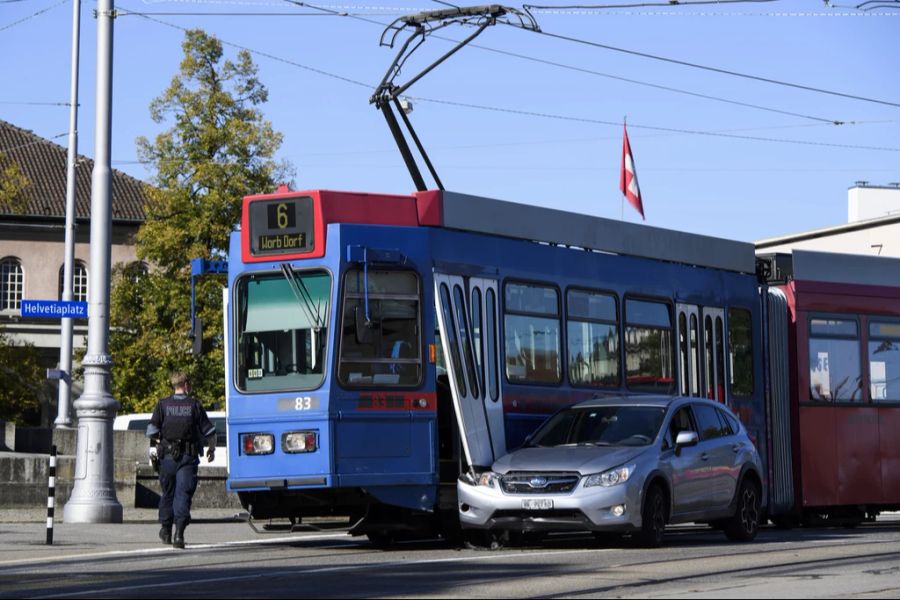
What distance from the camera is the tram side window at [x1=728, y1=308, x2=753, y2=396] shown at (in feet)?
73.7

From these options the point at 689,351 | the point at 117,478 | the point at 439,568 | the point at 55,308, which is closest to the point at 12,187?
the point at 117,478

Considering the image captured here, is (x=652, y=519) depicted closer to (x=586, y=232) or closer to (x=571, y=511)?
(x=571, y=511)

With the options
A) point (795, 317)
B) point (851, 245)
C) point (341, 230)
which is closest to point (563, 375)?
point (341, 230)

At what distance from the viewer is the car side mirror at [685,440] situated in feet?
56.7

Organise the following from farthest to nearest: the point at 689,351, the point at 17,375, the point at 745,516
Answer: the point at 17,375
the point at 689,351
the point at 745,516

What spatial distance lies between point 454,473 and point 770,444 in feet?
22.9

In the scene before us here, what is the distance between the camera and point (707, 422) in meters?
18.7

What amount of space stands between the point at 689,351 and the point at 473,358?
15.8 ft

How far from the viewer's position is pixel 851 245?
63.5 meters

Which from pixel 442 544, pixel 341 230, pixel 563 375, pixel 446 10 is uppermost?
pixel 446 10

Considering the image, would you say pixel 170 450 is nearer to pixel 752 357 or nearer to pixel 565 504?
pixel 565 504

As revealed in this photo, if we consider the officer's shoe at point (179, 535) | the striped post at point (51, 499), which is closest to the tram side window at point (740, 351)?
the officer's shoe at point (179, 535)

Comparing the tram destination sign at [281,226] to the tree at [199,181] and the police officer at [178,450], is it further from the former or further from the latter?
the tree at [199,181]

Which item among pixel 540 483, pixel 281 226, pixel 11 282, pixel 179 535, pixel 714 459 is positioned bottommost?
pixel 179 535
